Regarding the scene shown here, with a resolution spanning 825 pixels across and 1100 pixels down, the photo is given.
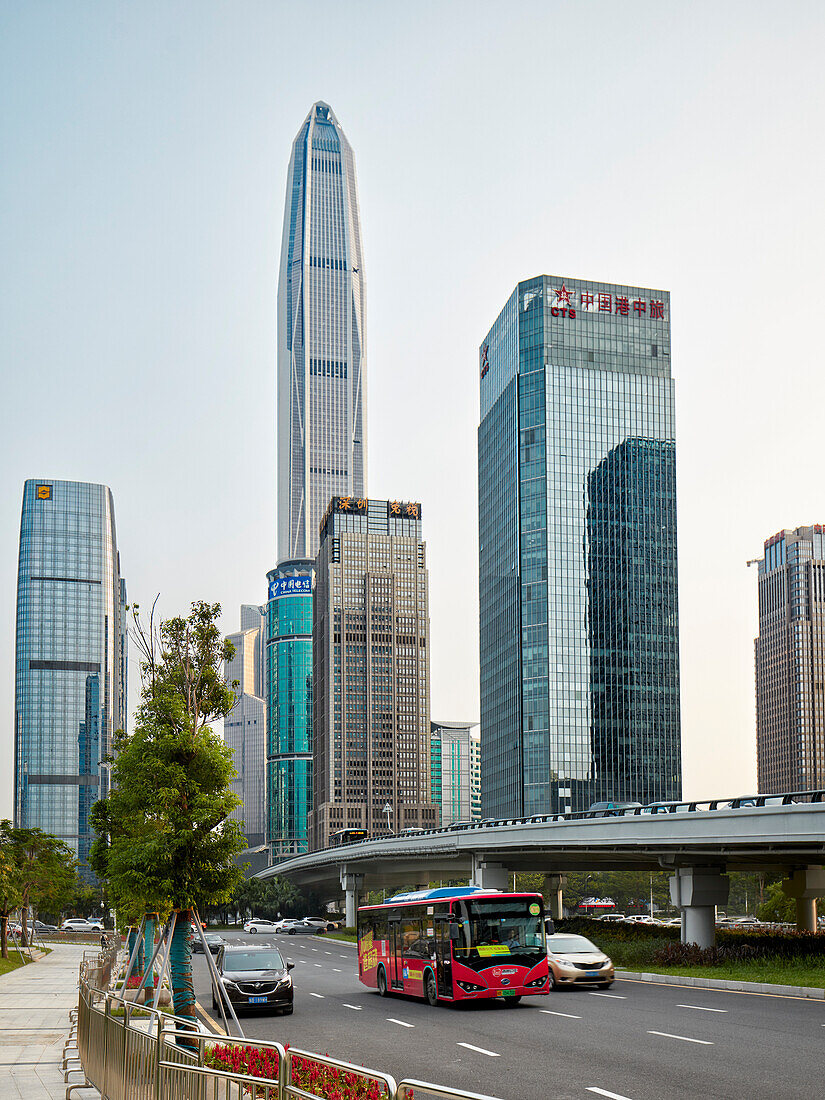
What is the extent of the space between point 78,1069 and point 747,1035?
12651 millimetres

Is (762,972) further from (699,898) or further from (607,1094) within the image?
(607,1094)

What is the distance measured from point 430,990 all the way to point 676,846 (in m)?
15.6

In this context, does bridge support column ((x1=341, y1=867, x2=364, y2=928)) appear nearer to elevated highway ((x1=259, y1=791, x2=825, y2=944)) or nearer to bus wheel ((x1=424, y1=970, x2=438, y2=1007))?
elevated highway ((x1=259, y1=791, x2=825, y2=944))

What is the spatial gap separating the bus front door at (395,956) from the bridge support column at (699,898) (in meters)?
14.3

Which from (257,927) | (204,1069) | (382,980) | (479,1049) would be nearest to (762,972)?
(382,980)

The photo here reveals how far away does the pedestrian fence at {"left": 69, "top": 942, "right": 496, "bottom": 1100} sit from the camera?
8.30 metres

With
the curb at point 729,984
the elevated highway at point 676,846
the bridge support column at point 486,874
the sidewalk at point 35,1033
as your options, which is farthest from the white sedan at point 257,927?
the curb at point 729,984

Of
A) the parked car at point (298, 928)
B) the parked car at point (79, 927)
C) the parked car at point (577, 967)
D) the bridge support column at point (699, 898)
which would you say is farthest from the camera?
the parked car at point (79, 927)

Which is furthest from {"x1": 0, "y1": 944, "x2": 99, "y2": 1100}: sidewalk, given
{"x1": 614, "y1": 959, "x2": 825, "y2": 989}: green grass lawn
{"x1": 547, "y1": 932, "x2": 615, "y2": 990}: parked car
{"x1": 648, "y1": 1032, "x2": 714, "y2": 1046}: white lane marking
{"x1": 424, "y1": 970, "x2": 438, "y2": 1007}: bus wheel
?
{"x1": 614, "y1": 959, "x2": 825, "y2": 989}: green grass lawn

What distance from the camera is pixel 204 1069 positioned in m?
10.2

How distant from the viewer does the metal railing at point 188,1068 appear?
8208 millimetres

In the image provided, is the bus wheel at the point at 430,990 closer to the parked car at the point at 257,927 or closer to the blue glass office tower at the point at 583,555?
the parked car at the point at 257,927

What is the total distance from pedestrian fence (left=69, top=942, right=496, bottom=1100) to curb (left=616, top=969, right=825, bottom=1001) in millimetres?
20674

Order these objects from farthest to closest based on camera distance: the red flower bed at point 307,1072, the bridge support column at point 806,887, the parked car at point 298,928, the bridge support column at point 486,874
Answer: the parked car at point 298,928, the bridge support column at point 486,874, the bridge support column at point 806,887, the red flower bed at point 307,1072
